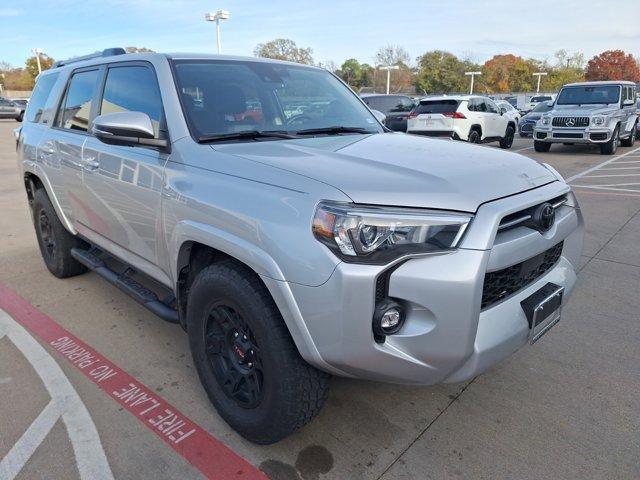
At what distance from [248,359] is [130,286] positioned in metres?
1.39

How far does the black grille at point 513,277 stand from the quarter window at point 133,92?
1866 mm

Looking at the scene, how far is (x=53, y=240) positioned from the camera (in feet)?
14.8

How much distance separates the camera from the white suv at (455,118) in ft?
45.8

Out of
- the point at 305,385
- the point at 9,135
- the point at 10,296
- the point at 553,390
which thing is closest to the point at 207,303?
the point at 305,385

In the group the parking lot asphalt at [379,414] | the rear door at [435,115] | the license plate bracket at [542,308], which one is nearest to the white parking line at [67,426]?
the parking lot asphalt at [379,414]

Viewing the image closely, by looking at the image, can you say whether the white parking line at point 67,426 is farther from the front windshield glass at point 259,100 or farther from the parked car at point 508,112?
the parked car at point 508,112

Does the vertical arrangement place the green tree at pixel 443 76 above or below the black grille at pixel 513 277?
above

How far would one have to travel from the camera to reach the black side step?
2947mm

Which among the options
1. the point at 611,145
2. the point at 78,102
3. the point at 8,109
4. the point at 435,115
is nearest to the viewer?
the point at 78,102

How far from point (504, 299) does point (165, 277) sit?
187 centimetres

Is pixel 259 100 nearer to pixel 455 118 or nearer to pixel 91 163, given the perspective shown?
pixel 91 163

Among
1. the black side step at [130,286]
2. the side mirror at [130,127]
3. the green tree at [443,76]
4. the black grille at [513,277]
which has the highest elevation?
the green tree at [443,76]

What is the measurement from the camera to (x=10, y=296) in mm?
4293

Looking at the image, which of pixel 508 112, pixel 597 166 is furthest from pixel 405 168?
pixel 508 112
